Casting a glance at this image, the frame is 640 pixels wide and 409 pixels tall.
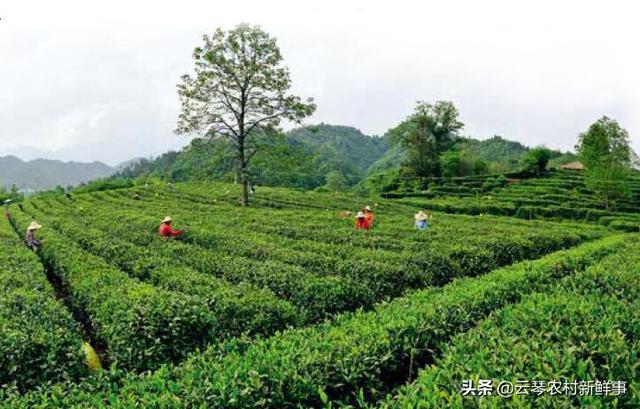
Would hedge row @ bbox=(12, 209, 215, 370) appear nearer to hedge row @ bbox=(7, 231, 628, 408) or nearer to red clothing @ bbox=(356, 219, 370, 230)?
hedge row @ bbox=(7, 231, 628, 408)

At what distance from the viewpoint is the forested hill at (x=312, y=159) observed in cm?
3303

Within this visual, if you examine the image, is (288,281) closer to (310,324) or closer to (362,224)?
(310,324)

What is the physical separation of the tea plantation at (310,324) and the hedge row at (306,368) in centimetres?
3

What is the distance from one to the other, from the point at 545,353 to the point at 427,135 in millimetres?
73451

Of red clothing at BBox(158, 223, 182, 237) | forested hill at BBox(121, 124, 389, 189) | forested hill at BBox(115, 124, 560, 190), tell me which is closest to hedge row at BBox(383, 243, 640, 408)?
red clothing at BBox(158, 223, 182, 237)

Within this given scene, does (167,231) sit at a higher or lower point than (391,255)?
higher

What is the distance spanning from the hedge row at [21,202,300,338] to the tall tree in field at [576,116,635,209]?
44977 mm

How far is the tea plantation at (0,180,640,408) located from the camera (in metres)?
5.25

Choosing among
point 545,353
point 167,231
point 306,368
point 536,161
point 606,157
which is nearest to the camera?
point 545,353

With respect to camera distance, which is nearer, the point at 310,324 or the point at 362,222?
the point at 310,324

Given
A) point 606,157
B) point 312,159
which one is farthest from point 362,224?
point 606,157

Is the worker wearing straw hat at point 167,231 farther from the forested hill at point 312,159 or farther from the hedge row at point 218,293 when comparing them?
the forested hill at point 312,159

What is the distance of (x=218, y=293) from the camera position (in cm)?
939

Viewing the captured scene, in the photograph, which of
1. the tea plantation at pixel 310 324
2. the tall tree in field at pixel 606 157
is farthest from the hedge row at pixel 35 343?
the tall tree in field at pixel 606 157
